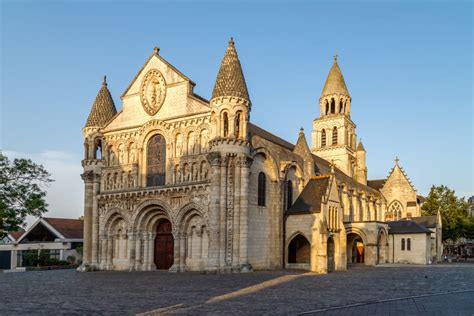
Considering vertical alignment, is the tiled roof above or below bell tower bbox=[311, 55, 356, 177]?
below

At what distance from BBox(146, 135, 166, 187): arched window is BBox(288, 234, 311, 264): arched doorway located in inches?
481

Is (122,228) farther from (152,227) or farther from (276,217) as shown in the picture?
(276,217)

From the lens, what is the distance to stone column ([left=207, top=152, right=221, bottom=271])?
33.4m

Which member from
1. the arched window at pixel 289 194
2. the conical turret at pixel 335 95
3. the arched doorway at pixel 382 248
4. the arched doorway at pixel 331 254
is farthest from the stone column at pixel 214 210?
the conical turret at pixel 335 95

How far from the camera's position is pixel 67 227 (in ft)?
178

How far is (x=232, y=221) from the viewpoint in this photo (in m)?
33.9

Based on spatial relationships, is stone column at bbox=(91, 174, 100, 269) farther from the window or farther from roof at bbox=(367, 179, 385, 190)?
roof at bbox=(367, 179, 385, 190)

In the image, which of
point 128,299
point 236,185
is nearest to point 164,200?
point 236,185

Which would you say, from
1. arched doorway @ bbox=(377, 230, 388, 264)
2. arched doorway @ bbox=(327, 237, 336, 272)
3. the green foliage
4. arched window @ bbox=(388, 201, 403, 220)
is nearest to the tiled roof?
arched window @ bbox=(388, 201, 403, 220)

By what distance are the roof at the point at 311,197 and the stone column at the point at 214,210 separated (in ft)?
28.2

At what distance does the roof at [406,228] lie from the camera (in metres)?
54.5

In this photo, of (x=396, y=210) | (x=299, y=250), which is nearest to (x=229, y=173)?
(x=299, y=250)

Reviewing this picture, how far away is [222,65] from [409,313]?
26.0 m

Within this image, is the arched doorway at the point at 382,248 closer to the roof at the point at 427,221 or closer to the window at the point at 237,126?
the roof at the point at 427,221
